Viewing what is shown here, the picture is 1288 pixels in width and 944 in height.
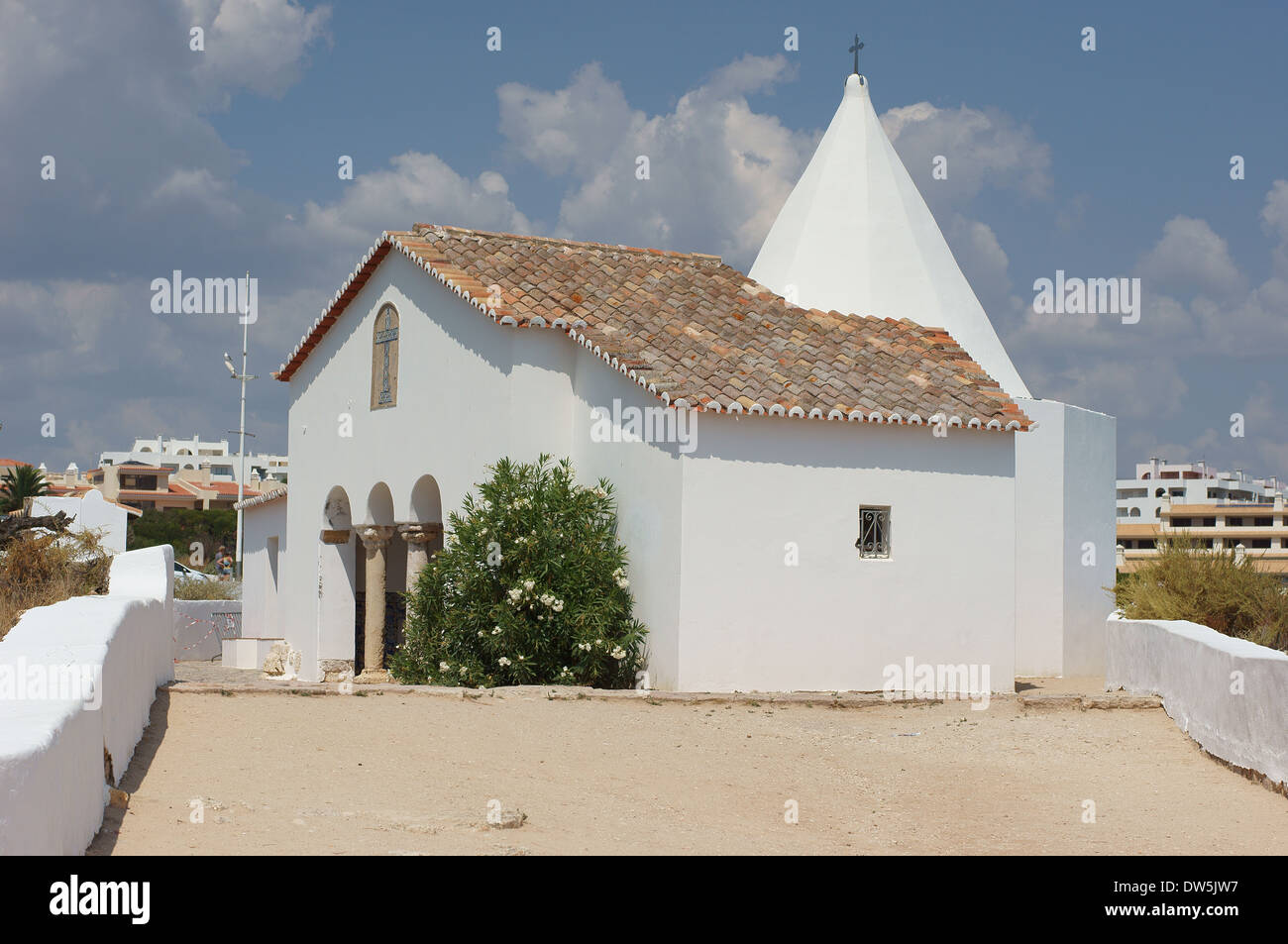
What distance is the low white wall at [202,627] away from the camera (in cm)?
2973

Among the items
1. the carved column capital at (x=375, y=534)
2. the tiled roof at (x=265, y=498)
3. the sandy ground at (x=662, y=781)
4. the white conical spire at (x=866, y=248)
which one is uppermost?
the white conical spire at (x=866, y=248)

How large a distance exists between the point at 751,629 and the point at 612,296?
4.99 meters

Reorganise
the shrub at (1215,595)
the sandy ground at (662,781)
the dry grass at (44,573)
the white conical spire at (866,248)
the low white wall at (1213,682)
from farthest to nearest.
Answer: the white conical spire at (866,248)
the shrub at (1215,595)
the dry grass at (44,573)
the low white wall at (1213,682)
the sandy ground at (662,781)

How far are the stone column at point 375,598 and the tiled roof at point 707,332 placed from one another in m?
3.68

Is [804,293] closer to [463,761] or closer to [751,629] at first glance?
[751,629]

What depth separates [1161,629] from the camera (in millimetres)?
12055

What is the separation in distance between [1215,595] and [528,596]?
24.0 feet

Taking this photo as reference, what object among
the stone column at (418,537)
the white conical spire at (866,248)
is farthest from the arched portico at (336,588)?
the white conical spire at (866,248)

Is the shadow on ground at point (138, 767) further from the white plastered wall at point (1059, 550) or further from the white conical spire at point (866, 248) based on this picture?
the white conical spire at point (866, 248)

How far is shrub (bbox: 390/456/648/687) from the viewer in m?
13.9

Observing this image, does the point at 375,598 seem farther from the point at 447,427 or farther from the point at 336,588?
the point at 447,427

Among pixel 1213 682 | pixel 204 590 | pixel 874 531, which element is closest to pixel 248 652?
pixel 204 590
